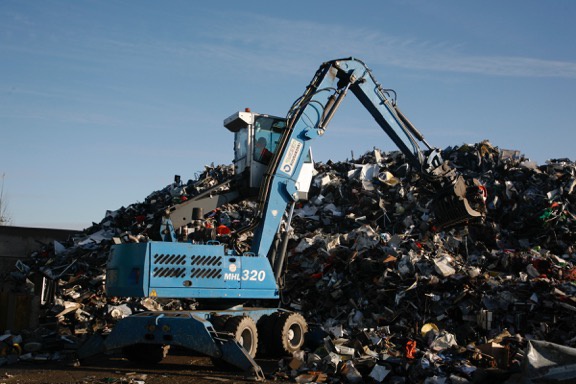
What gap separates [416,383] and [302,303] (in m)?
5.46

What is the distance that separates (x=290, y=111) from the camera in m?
11.5

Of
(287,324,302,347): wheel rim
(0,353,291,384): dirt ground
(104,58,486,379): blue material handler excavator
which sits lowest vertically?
(0,353,291,384): dirt ground

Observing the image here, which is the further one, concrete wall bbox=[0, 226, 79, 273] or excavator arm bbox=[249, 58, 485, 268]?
concrete wall bbox=[0, 226, 79, 273]

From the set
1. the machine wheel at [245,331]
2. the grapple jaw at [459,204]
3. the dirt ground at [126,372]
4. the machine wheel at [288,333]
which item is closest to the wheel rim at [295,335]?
the machine wheel at [288,333]

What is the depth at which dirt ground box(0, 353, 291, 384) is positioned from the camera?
873cm

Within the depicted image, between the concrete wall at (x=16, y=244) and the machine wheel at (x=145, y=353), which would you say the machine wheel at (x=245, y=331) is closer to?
the machine wheel at (x=145, y=353)

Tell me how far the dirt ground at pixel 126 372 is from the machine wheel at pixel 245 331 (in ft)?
1.28

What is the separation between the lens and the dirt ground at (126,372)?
8.73 meters

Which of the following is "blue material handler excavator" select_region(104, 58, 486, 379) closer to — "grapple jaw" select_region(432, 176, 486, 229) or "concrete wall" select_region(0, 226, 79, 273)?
"grapple jaw" select_region(432, 176, 486, 229)

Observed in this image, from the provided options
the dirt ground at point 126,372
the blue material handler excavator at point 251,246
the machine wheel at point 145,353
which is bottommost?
the dirt ground at point 126,372

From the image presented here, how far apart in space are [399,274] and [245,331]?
419 centimetres

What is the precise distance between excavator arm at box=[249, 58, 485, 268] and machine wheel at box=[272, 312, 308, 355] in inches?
46.9

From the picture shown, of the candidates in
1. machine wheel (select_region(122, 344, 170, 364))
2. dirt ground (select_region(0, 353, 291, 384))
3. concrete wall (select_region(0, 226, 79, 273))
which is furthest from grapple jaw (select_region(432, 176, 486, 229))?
concrete wall (select_region(0, 226, 79, 273))

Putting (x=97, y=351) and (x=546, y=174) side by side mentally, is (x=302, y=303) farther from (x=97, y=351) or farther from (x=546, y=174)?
(x=546, y=174)
